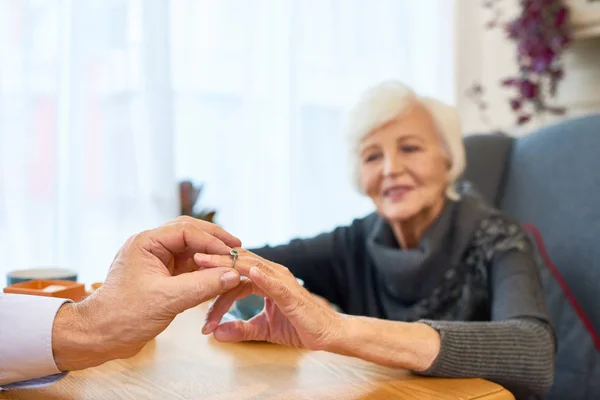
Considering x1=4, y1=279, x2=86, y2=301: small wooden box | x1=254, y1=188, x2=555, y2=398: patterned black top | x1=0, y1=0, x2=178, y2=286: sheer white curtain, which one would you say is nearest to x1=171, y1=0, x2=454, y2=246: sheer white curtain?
x1=0, y1=0, x2=178, y2=286: sheer white curtain

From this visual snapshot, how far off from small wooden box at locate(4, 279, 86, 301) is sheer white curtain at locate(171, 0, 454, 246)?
1.19 meters

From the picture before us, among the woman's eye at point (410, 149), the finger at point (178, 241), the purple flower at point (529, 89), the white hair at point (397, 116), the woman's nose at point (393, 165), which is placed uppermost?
the purple flower at point (529, 89)

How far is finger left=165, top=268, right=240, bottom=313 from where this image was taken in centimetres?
72

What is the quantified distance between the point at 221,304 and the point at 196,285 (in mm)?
176

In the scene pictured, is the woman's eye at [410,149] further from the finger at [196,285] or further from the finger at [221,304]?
the finger at [196,285]

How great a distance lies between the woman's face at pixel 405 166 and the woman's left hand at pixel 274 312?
0.62m

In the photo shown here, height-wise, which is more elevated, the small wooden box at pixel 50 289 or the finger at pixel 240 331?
the small wooden box at pixel 50 289

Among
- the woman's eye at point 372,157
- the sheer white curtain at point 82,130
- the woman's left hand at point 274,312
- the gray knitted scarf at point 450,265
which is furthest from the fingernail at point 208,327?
the sheer white curtain at point 82,130


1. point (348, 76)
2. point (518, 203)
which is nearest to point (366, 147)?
point (518, 203)

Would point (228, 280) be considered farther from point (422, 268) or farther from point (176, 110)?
point (176, 110)

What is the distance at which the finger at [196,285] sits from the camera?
72 centimetres

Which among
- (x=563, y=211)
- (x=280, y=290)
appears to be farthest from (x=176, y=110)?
(x=280, y=290)

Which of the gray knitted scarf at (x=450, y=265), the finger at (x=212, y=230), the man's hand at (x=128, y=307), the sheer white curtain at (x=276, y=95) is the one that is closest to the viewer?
the man's hand at (x=128, y=307)

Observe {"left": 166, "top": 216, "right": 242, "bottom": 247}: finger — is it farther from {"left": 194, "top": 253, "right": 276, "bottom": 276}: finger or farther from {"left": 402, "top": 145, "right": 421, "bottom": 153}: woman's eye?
{"left": 402, "top": 145, "right": 421, "bottom": 153}: woman's eye
